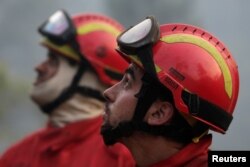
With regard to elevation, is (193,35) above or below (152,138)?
above

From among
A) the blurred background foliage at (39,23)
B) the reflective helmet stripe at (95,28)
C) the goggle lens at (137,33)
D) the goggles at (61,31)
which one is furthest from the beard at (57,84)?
the goggle lens at (137,33)

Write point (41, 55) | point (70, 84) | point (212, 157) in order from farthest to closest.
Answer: point (41, 55)
point (70, 84)
point (212, 157)

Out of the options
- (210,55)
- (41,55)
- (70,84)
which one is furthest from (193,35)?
(41,55)

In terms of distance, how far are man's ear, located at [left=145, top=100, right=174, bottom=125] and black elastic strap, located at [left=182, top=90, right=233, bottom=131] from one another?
92mm

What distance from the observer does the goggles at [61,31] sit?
6.95 m

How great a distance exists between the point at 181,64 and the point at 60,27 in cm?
280

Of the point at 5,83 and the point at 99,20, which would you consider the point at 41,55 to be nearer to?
the point at 5,83

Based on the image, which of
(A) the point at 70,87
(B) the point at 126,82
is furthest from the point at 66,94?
(B) the point at 126,82

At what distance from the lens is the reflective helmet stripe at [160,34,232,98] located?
4355 mm

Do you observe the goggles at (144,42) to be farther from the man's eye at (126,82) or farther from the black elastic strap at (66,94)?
the black elastic strap at (66,94)

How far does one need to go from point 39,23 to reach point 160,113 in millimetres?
6755

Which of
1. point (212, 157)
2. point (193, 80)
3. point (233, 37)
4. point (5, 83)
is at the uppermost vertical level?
point (193, 80)

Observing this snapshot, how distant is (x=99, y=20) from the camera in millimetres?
7039

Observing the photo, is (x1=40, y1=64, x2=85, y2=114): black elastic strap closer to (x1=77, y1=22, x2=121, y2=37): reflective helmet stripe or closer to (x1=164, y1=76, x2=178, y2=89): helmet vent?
(x1=77, y1=22, x2=121, y2=37): reflective helmet stripe
